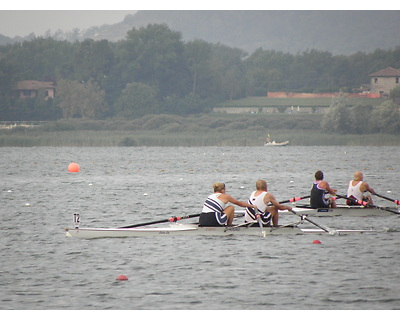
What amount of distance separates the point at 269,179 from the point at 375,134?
6606 cm

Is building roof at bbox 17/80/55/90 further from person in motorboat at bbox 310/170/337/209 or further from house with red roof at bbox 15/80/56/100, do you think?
person in motorboat at bbox 310/170/337/209

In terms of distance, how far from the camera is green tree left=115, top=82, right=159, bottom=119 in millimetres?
145500

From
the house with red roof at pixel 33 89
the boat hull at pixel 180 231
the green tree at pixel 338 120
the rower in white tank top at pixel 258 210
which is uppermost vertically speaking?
the house with red roof at pixel 33 89

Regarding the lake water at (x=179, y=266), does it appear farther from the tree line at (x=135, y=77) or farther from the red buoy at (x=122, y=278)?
the tree line at (x=135, y=77)

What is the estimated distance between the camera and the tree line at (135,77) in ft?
484

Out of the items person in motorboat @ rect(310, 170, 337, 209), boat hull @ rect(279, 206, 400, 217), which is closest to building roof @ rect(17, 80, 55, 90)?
boat hull @ rect(279, 206, 400, 217)

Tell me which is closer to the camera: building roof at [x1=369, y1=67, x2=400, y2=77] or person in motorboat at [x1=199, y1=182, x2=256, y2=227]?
person in motorboat at [x1=199, y1=182, x2=256, y2=227]

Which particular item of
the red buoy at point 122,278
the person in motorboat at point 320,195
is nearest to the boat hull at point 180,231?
the person in motorboat at point 320,195

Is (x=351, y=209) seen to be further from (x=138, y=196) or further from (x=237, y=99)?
(x=237, y=99)

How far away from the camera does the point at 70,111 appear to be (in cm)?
14775

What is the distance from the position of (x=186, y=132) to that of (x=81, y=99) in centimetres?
2661

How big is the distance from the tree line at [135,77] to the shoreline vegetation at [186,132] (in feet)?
24.4

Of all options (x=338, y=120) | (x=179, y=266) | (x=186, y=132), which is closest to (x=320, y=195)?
(x=179, y=266)

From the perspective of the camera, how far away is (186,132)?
127 meters
